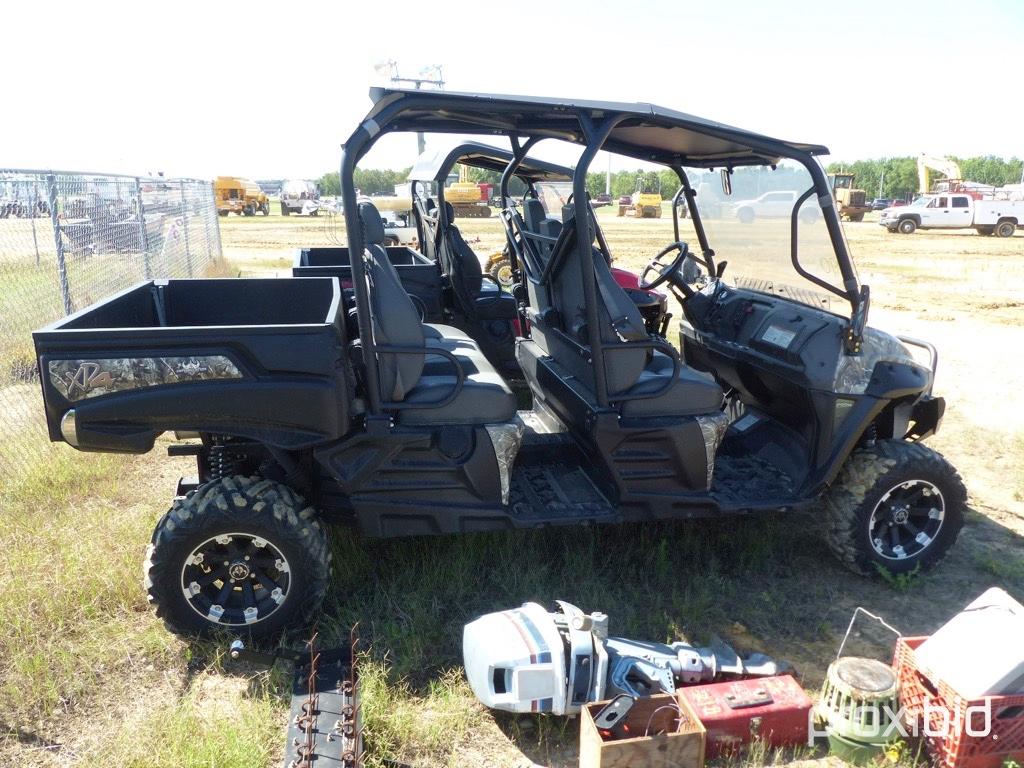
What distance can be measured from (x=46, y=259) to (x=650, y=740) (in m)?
6.75

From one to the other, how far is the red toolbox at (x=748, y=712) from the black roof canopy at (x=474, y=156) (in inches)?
189

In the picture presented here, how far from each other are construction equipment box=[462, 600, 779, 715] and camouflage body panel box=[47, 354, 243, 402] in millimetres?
1439

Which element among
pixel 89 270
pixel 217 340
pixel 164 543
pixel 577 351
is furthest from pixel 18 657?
pixel 89 270

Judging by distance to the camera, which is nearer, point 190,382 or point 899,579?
point 190,382

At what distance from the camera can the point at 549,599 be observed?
3.81m

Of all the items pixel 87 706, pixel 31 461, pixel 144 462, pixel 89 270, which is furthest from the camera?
pixel 89 270

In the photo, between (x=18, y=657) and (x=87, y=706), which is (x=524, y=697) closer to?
(x=87, y=706)

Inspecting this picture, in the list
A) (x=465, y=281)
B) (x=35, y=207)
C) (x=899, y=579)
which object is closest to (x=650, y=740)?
(x=899, y=579)

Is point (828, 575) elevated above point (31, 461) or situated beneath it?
situated beneath

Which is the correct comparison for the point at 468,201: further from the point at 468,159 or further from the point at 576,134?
the point at 576,134

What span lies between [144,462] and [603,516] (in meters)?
3.48

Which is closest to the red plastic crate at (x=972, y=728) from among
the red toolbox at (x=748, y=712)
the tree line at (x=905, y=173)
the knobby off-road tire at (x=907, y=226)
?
the red toolbox at (x=748, y=712)

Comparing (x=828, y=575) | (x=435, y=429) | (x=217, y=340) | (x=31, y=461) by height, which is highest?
(x=217, y=340)

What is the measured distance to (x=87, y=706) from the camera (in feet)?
10.1
